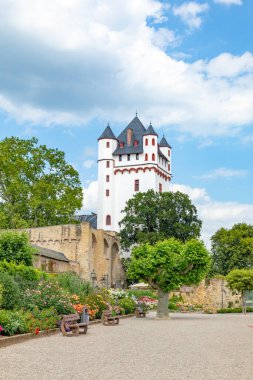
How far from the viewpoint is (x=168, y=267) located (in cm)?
2758

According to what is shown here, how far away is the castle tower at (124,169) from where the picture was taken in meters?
79.6

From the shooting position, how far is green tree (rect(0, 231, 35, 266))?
33.0 meters

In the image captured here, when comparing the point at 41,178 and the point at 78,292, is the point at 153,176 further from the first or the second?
the point at 78,292

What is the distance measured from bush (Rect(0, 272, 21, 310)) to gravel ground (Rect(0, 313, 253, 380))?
1.71 meters

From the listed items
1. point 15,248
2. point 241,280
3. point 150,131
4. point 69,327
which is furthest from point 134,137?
point 69,327

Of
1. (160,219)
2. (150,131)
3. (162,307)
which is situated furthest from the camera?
(150,131)

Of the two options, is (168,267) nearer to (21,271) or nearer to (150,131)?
(21,271)

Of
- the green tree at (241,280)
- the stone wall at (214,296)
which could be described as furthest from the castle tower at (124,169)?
the green tree at (241,280)

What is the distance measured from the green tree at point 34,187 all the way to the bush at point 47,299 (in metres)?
33.1

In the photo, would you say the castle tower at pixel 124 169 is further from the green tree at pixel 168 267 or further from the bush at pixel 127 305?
the green tree at pixel 168 267

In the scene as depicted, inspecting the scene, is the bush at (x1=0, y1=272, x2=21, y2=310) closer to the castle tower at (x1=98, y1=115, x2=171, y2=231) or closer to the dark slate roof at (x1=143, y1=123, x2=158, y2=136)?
the castle tower at (x1=98, y1=115, x2=171, y2=231)

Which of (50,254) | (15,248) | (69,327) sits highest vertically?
(50,254)

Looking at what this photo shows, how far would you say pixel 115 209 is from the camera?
3155 inches

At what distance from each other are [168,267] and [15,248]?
1019 centimetres
